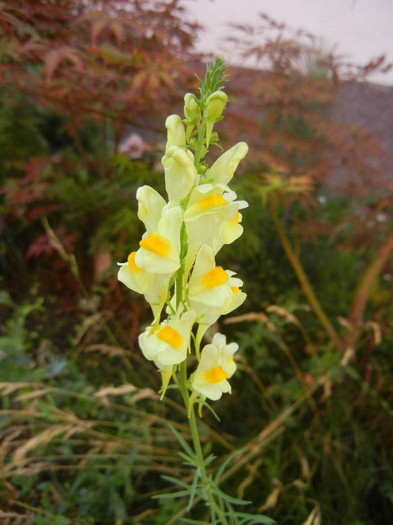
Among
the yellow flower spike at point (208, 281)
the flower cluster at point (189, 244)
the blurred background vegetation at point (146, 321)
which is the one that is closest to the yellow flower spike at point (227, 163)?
the flower cluster at point (189, 244)

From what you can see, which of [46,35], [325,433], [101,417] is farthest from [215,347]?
[46,35]

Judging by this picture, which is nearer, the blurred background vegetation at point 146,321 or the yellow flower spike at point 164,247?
the yellow flower spike at point 164,247

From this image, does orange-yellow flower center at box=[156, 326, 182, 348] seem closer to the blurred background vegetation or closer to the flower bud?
the flower bud

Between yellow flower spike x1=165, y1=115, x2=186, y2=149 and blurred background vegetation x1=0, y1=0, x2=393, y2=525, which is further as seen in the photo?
blurred background vegetation x1=0, y1=0, x2=393, y2=525

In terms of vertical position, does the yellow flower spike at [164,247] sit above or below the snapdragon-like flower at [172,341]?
above

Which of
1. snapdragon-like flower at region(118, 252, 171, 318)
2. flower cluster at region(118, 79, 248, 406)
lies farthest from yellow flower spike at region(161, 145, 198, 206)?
snapdragon-like flower at region(118, 252, 171, 318)

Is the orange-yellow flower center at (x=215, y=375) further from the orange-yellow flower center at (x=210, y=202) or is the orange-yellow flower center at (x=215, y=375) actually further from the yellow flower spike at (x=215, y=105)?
the yellow flower spike at (x=215, y=105)

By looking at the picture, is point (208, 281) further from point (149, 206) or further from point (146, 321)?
point (146, 321)
